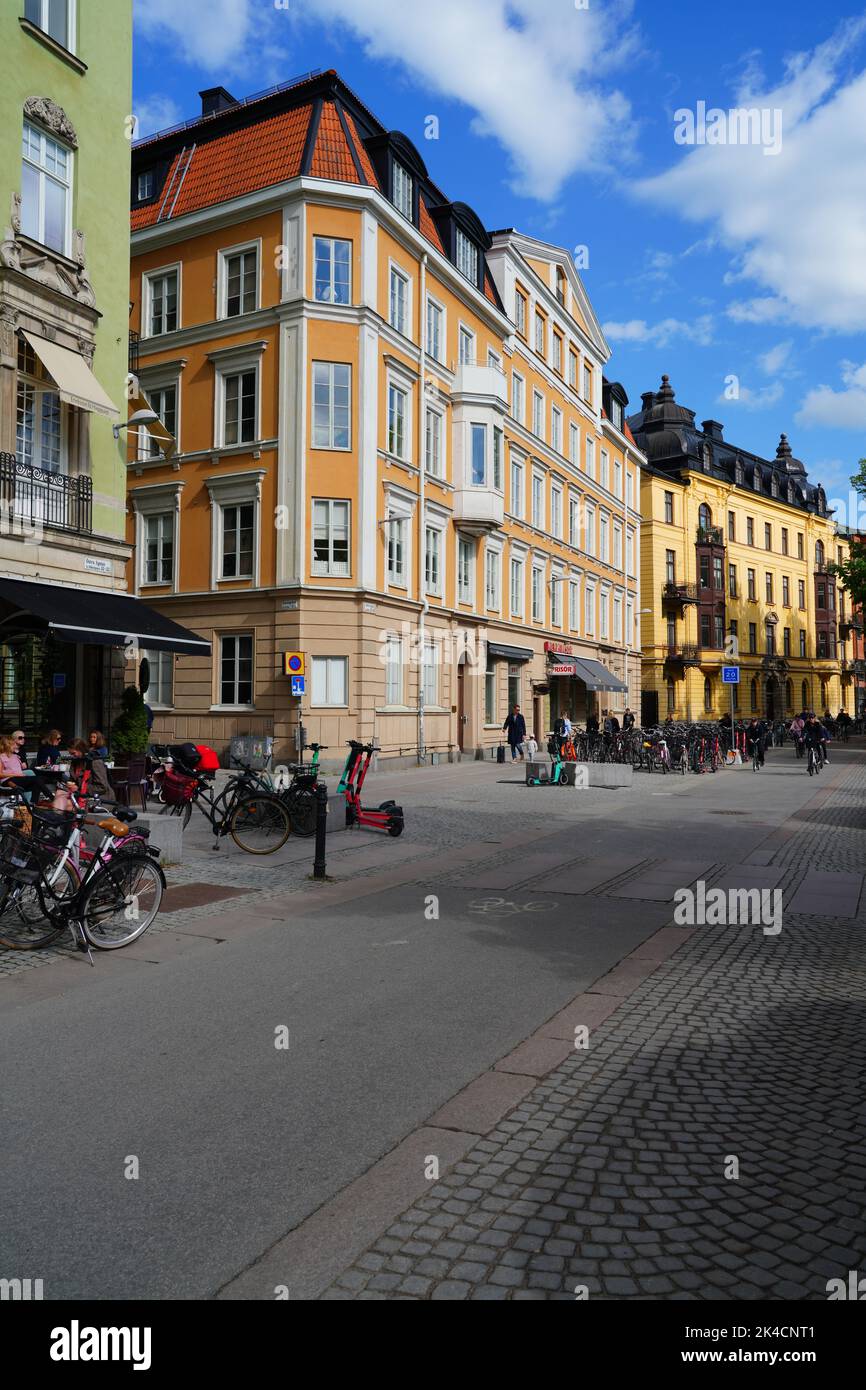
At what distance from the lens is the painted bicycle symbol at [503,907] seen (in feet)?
27.9

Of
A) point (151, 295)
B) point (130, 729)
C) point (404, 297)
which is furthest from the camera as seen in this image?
point (151, 295)

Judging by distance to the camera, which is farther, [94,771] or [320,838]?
[94,771]

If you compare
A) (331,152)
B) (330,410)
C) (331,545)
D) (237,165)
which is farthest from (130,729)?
(237,165)

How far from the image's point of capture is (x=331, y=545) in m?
25.7

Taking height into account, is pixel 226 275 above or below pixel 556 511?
above

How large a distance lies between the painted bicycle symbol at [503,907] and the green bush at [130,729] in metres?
6.90

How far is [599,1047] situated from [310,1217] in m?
2.16

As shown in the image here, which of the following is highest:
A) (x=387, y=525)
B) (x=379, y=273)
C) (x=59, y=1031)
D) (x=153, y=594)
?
(x=379, y=273)

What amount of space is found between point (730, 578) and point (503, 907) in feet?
200

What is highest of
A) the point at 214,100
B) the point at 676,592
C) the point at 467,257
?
the point at 214,100

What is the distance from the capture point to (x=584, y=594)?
149 ft

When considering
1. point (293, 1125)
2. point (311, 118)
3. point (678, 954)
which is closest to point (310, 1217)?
point (293, 1125)

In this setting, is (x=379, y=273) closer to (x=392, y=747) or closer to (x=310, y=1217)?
(x=392, y=747)

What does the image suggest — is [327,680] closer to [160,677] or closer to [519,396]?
[160,677]
